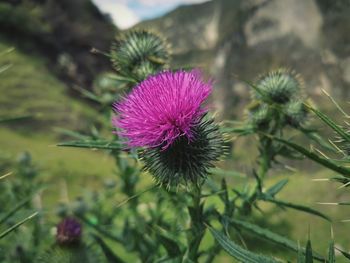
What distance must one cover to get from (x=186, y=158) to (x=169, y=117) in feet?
0.83

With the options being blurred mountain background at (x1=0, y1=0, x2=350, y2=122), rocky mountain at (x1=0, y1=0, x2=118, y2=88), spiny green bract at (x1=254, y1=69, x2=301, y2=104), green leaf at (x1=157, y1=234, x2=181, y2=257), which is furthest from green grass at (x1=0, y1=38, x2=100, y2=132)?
green leaf at (x1=157, y1=234, x2=181, y2=257)

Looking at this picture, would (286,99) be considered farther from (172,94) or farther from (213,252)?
(172,94)

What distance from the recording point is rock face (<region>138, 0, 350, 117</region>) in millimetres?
15625

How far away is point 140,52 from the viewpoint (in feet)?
10.8

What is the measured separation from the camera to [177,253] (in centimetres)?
222

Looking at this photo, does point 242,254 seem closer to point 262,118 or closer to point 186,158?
point 186,158

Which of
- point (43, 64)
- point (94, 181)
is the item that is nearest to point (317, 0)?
point (94, 181)

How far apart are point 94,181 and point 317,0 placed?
921cm

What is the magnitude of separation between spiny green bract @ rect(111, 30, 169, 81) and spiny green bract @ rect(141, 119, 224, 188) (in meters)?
0.83

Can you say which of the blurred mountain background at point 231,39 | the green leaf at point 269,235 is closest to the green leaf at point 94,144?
the green leaf at point 269,235

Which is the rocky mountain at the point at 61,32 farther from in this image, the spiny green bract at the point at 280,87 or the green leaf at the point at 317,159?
the green leaf at the point at 317,159

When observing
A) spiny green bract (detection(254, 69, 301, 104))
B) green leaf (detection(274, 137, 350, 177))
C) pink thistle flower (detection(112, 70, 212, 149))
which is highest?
spiny green bract (detection(254, 69, 301, 104))

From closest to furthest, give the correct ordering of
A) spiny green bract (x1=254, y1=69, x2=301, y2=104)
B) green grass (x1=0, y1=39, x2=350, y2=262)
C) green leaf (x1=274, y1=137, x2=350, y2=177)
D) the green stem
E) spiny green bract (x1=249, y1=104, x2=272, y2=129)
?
green leaf (x1=274, y1=137, x2=350, y2=177)
the green stem
spiny green bract (x1=249, y1=104, x2=272, y2=129)
spiny green bract (x1=254, y1=69, x2=301, y2=104)
green grass (x1=0, y1=39, x2=350, y2=262)

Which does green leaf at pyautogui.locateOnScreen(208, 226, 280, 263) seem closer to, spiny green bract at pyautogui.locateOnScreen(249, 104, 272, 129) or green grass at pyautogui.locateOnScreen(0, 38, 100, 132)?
spiny green bract at pyautogui.locateOnScreen(249, 104, 272, 129)
